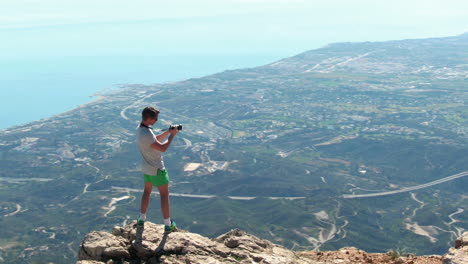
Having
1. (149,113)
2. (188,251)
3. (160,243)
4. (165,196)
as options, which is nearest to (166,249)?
(160,243)

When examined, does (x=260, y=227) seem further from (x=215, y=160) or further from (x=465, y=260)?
(x=465, y=260)

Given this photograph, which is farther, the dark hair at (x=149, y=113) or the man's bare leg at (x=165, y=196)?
the man's bare leg at (x=165, y=196)

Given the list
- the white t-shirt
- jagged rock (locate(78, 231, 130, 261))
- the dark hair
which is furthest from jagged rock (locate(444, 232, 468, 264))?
the dark hair

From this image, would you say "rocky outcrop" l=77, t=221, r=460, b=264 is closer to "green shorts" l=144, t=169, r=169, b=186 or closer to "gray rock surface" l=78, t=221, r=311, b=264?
"gray rock surface" l=78, t=221, r=311, b=264

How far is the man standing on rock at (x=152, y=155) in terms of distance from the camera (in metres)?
13.0

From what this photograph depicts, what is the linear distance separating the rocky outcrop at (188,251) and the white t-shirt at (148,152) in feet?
6.63

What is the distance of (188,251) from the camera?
43.1ft

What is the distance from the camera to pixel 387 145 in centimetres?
16188

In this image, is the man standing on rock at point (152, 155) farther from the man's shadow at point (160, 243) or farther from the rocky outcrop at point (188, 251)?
the rocky outcrop at point (188, 251)

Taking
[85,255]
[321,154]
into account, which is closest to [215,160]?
[321,154]

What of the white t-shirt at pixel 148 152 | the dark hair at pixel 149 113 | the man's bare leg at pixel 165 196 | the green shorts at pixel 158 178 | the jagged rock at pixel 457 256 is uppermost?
the dark hair at pixel 149 113

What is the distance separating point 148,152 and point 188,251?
307cm

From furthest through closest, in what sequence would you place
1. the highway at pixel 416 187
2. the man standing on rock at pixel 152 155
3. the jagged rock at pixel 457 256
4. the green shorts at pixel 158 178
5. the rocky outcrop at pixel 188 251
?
the highway at pixel 416 187
the green shorts at pixel 158 178
the man standing on rock at pixel 152 155
the rocky outcrop at pixel 188 251
the jagged rock at pixel 457 256

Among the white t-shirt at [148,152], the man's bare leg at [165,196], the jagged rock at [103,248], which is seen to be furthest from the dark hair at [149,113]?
the jagged rock at [103,248]
